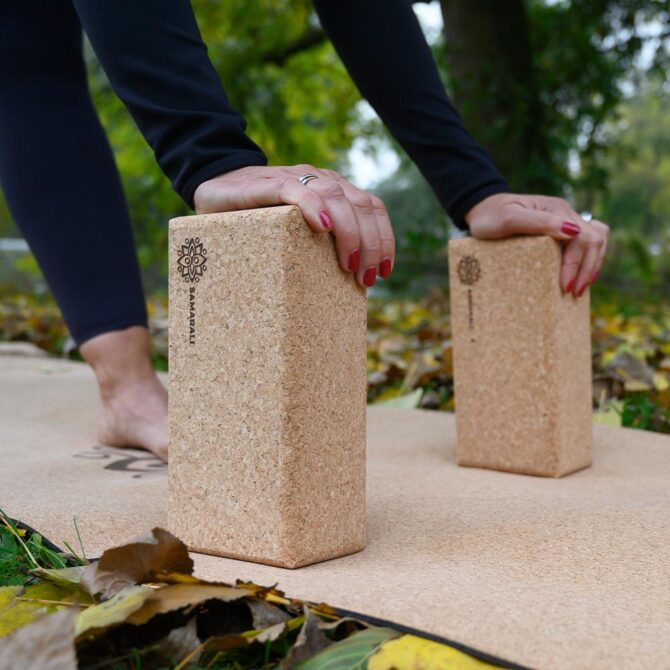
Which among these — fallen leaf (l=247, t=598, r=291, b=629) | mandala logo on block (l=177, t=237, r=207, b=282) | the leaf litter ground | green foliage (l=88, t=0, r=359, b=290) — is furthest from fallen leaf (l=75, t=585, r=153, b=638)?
green foliage (l=88, t=0, r=359, b=290)

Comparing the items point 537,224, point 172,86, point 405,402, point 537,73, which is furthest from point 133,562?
point 537,73

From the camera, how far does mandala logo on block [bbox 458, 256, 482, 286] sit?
159 cm

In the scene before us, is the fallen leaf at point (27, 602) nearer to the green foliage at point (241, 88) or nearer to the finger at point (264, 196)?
the finger at point (264, 196)

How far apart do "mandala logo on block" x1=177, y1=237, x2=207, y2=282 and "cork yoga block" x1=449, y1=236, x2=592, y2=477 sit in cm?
68

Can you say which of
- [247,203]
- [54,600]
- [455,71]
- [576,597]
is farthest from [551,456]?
[455,71]

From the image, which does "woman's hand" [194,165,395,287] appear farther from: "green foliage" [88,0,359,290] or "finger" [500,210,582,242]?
"green foliage" [88,0,359,290]

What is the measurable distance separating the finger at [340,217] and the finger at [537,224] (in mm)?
589

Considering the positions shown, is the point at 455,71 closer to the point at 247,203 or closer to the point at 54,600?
the point at 247,203

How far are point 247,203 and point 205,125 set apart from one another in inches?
6.9

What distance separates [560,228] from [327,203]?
0.64 m

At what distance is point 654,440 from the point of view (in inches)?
68.0

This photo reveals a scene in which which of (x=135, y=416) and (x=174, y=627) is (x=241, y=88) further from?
(x=174, y=627)

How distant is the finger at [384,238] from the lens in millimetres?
1036

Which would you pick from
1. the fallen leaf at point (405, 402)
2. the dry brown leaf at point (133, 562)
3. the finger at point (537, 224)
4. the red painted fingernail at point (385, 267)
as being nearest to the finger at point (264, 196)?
the red painted fingernail at point (385, 267)
